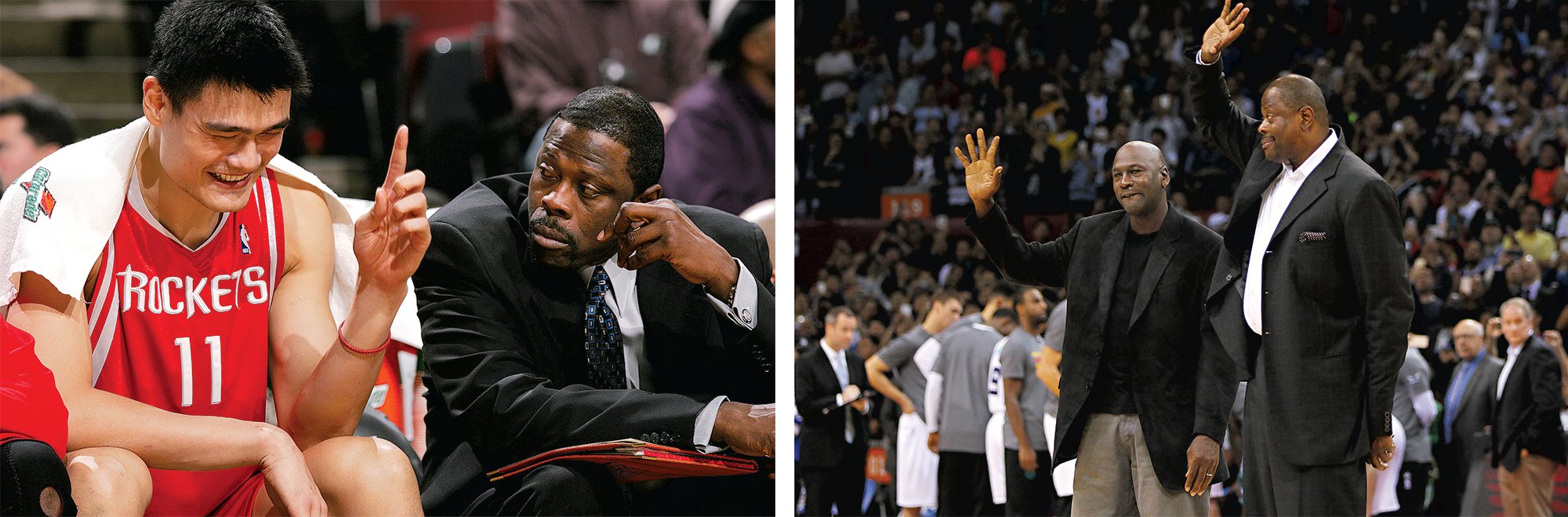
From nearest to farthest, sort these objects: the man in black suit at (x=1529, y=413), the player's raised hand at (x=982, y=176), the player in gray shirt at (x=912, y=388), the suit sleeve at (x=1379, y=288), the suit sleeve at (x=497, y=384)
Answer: the suit sleeve at (x=497, y=384) → the suit sleeve at (x=1379, y=288) → the player's raised hand at (x=982, y=176) → the man in black suit at (x=1529, y=413) → the player in gray shirt at (x=912, y=388)

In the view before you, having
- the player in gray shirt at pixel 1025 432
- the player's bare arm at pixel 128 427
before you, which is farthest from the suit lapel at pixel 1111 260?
the player's bare arm at pixel 128 427

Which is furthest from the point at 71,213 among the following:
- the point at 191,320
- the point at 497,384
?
the point at 497,384

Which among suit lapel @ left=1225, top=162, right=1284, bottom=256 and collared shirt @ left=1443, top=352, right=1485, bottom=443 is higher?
suit lapel @ left=1225, top=162, right=1284, bottom=256

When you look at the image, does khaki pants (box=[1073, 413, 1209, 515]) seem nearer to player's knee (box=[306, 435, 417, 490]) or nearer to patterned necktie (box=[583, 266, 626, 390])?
patterned necktie (box=[583, 266, 626, 390])

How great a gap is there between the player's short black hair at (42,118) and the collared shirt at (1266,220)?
3.13 meters

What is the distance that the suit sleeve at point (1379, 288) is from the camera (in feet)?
11.1

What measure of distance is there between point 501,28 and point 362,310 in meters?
2.49

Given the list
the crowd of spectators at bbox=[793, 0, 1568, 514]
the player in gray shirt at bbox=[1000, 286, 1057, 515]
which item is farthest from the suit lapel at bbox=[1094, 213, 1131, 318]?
the crowd of spectators at bbox=[793, 0, 1568, 514]

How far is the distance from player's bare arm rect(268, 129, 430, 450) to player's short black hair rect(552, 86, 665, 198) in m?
0.40

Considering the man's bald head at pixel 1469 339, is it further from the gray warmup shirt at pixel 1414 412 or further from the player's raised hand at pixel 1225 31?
the player's raised hand at pixel 1225 31

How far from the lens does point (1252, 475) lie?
356cm

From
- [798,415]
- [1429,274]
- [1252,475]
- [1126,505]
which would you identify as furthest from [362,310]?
[1429,274]

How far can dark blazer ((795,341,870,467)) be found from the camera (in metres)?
6.18

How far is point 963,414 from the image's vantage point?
5.57 metres
